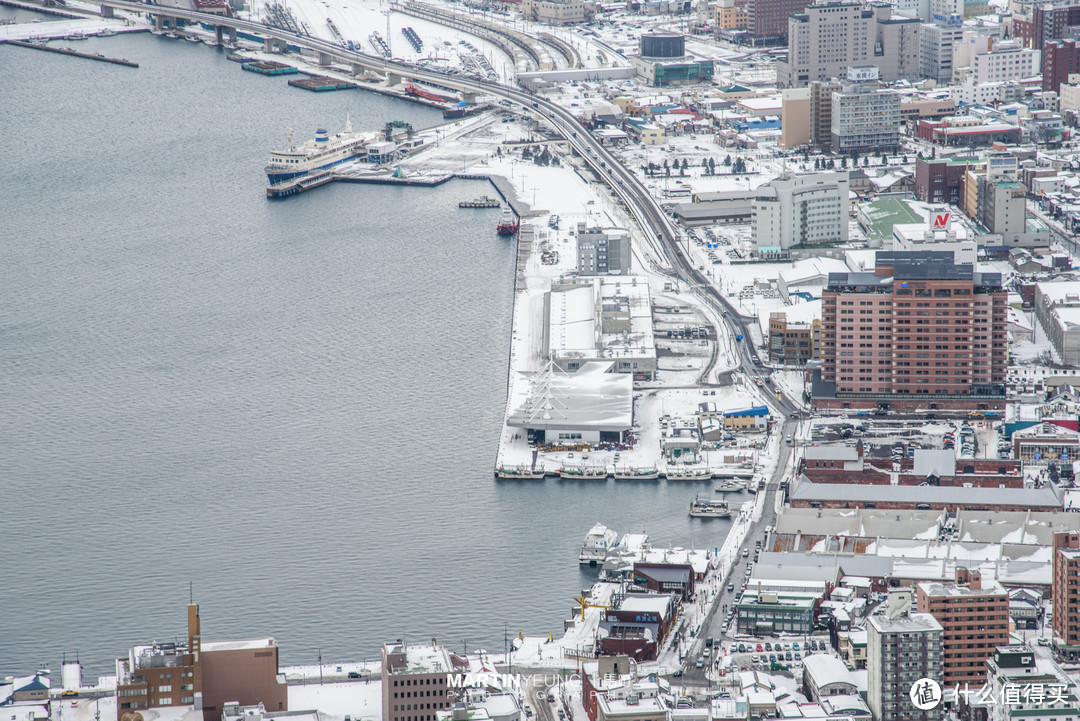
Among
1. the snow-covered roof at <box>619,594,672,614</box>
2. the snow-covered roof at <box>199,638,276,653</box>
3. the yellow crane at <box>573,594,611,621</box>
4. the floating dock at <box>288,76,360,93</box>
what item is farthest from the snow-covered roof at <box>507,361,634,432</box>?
the floating dock at <box>288,76,360,93</box>

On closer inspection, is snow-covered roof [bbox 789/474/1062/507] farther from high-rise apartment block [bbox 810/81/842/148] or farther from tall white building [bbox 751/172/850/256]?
high-rise apartment block [bbox 810/81/842/148]

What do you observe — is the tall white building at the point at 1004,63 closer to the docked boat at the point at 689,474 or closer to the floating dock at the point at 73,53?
the floating dock at the point at 73,53

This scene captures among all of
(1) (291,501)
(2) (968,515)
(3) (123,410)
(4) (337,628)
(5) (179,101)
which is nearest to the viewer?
(4) (337,628)

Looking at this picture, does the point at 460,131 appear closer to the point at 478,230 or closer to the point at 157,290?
the point at 478,230

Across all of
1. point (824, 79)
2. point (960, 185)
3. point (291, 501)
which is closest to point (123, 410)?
point (291, 501)

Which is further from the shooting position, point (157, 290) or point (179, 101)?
point (179, 101)

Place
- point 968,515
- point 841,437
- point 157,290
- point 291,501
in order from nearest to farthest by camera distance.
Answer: point 968,515 → point 291,501 → point 841,437 → point 157,290

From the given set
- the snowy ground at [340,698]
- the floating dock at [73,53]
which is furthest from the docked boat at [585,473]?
the floating dock at [73,53]
